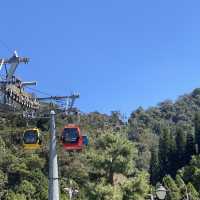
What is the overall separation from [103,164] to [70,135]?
41.3 feet

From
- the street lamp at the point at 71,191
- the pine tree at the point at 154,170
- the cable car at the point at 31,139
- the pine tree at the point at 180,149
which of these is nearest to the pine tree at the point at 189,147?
the pine tree at the point at 180,149

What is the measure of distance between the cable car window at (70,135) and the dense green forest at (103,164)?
3.12 metres

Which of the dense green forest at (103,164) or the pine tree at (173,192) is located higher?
the dense green forest at (103,164)

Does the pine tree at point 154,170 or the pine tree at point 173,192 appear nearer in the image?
the pine tree at point 173,192

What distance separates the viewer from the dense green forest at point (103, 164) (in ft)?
88.8

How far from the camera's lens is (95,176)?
27562mm

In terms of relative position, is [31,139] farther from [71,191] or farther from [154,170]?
[154,170]

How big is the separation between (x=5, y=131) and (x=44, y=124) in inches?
192

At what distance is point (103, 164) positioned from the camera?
2692cm

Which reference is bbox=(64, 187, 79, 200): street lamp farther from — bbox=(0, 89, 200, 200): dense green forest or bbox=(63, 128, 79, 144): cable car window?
bbox=(63, 128, 79, 144): cable car window

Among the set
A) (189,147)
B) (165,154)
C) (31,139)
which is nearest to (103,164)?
(31,139)

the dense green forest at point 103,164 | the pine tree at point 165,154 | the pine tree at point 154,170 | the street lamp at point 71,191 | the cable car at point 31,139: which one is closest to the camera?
the cable car at point 31,139

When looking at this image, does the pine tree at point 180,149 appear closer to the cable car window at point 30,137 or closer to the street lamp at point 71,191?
the street lamp at point 71,191

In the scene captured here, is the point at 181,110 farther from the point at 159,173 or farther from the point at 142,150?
the point at 159,173
